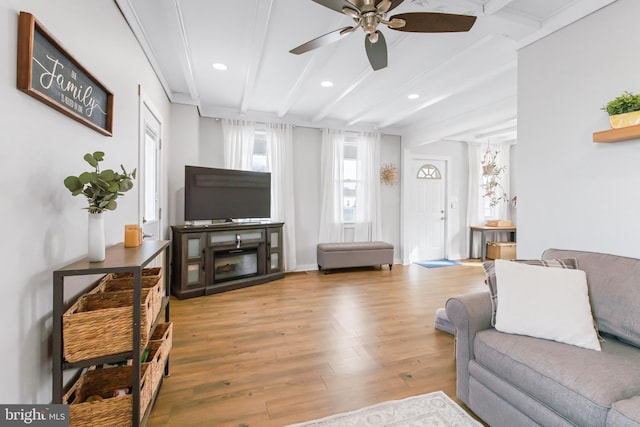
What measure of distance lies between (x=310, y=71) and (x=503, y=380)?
3202mm

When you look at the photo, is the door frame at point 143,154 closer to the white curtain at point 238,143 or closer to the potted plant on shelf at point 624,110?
the white curtain at point 238,143

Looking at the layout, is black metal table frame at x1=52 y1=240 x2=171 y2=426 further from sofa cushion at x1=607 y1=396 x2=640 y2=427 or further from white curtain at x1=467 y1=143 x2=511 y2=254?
white curtain at x1=467 y1=143 x2=511 y2=254

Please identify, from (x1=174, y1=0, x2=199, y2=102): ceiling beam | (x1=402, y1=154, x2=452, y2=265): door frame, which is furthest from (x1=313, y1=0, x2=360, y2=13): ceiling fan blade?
(x1=402, y1=154, x2=452, y2=265): door frame

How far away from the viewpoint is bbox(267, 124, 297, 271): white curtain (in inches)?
198

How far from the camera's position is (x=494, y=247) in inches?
250

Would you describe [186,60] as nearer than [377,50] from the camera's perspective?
No

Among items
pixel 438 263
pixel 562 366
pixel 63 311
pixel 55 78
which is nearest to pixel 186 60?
pixel 55 78

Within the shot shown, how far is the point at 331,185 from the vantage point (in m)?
5.41

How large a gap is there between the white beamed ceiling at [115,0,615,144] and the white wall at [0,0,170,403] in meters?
0.94

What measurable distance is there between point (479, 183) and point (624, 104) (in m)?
5.18

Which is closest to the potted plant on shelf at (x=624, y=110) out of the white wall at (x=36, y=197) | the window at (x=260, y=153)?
the white wall at (x=36, y=197)

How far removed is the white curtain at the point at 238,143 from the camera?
15.6ft

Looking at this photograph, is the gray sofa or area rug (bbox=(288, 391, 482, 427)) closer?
the gray sofa

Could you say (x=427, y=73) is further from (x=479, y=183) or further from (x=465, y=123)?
(x=479, y=183)
